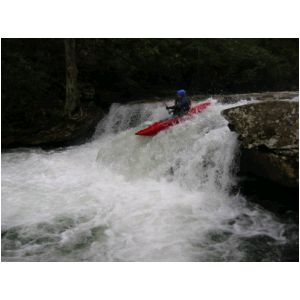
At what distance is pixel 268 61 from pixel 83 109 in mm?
5939

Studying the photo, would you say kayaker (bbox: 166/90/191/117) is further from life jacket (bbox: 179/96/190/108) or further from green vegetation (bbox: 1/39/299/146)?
green vegetation (bbox: 1/39/299/146)

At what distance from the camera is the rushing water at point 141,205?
406 centimetres

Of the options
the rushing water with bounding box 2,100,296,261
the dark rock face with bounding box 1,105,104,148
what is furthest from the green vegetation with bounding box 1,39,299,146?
the rushing water with bounding box 2,100,296,261

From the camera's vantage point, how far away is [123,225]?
4.61 m

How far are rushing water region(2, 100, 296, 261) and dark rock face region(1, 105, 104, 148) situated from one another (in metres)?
0.88

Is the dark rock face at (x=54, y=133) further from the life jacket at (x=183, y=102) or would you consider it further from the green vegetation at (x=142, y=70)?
the life jacket at (x=183, y=102)

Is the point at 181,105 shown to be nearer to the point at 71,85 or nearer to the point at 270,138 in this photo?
the point at 270,138

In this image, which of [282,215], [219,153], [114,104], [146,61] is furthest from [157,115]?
[282,215]

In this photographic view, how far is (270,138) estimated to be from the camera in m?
4.52

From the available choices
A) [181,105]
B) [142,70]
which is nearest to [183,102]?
[181,105]

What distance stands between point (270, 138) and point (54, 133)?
5703mm

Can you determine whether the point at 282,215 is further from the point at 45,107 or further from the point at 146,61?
A: the point at 146,61

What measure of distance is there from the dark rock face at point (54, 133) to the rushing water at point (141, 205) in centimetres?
88

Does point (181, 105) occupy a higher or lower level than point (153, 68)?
lower
